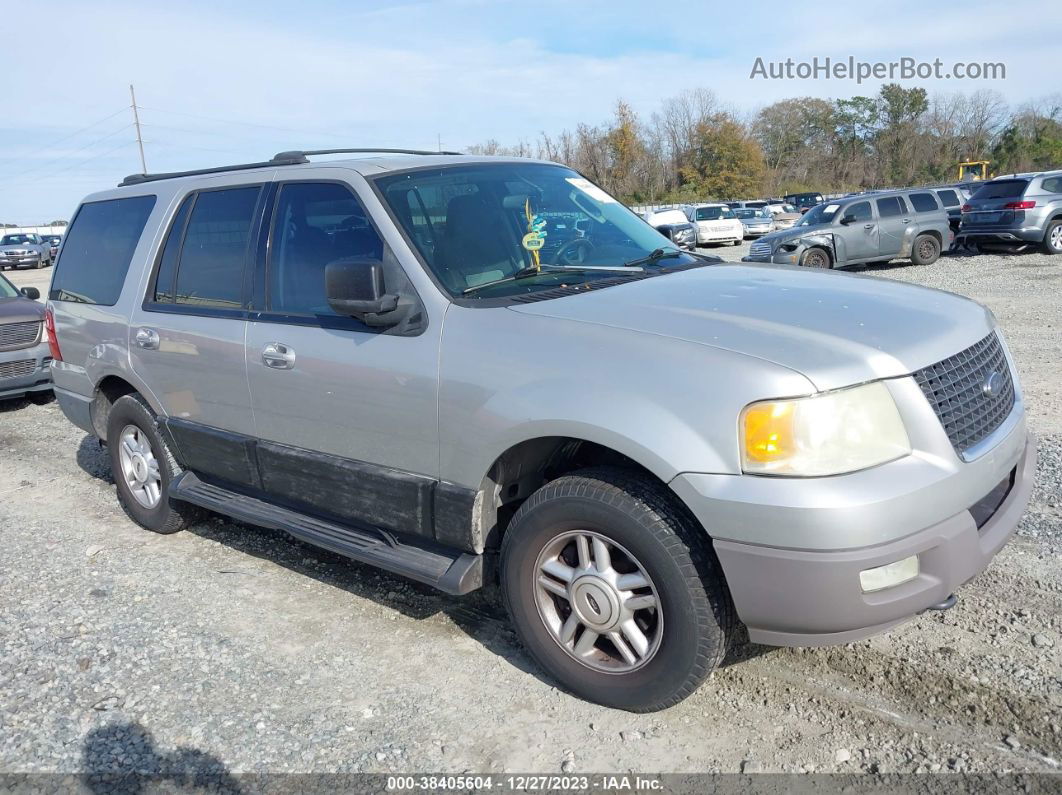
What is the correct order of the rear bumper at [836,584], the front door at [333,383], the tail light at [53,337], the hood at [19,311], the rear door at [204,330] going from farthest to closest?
the hood at [19,311] → the tail light at [53,337] → the rear door at [204,330] → the front door at [333,383] → the rear bumper at [836,584]

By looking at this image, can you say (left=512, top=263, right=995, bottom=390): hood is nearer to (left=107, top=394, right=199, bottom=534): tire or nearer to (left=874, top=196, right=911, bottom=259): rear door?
(left=107, top=394, right=199, bottom=534): tire

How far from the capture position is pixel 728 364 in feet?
9.13

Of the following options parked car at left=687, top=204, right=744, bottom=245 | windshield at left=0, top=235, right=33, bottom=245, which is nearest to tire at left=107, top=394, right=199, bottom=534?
parked car at left=687, top=204, right=744, bottom=245

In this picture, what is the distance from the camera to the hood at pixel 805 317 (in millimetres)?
2791

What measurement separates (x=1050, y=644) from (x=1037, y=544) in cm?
98

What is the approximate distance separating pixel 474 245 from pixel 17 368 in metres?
7.80

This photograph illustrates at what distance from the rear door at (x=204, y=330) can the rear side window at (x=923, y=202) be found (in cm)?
1780

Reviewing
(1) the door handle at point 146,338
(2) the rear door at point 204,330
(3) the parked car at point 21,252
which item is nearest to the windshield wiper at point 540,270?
(2) the rear door at point 204,330

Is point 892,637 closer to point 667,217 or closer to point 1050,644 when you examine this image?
point 1050,644

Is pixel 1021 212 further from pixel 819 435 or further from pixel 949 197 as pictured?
pixel 819 435

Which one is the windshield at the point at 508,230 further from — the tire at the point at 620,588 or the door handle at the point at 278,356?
the tire at the point at 620,588

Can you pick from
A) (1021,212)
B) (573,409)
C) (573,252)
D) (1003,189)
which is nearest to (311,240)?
(573,252)

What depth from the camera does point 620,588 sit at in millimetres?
3084

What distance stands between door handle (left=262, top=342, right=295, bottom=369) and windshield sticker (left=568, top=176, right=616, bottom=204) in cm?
171
